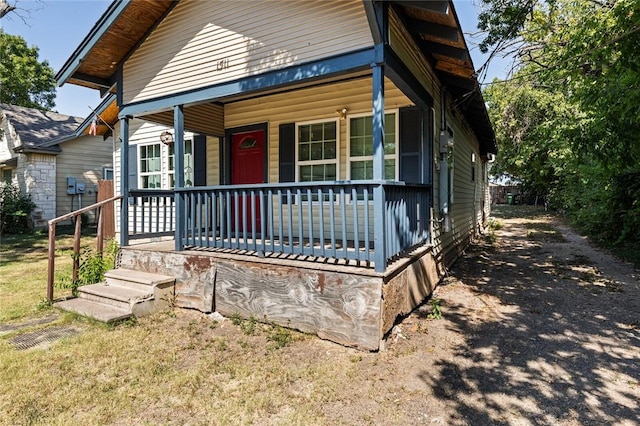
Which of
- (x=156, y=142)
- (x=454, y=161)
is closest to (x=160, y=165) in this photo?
(x=156, y=142)

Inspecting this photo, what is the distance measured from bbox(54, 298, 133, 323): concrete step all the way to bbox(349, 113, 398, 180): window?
3957mm

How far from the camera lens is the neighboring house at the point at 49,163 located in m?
14.1

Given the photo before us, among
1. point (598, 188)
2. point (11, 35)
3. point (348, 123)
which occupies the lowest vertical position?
point (598, 188)

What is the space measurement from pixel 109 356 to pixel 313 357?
2.09 meters

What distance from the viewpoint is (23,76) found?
87.9ft

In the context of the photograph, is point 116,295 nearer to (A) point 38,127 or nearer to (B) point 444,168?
(B) point 444,168

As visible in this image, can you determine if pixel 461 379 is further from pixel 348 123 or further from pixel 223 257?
pixel 348 123

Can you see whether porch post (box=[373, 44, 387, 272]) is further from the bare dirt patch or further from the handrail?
the handrail

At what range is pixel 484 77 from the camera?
19.8ft

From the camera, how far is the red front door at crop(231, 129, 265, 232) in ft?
23.6

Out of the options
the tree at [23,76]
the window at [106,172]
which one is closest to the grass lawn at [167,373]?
the window at [106,172]

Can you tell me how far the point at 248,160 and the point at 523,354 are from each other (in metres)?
5.69

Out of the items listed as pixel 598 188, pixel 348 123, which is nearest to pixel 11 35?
pixel 348 123

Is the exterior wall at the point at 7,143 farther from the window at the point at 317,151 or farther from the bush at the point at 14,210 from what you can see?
the window at the point at 317,151
